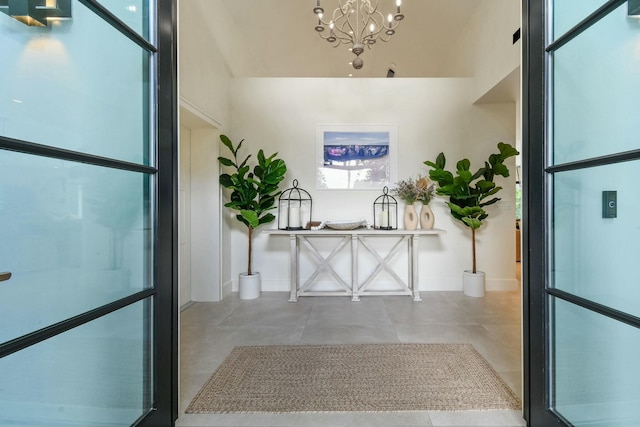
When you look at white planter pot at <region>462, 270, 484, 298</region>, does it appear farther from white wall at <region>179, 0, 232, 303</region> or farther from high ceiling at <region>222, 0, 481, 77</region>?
high ceiling at <region>222, 0, 481, 77</region>

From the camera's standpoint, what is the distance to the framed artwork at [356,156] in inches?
153

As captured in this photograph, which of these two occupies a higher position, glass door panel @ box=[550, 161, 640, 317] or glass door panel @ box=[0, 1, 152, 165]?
glass door panel @ box=[0, 1, 152, 165]

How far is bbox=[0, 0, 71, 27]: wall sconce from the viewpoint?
2.80 ft

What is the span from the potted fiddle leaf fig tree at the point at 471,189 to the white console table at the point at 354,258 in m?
0.40

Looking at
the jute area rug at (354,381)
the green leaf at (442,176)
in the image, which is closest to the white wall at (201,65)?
the jute area rug at (354,381)

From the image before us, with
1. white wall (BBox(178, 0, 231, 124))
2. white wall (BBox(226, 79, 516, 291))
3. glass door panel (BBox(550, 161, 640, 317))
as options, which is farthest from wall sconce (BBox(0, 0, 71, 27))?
white wall (BBox(226, 79, 516, 291))

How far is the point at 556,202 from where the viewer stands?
133cm

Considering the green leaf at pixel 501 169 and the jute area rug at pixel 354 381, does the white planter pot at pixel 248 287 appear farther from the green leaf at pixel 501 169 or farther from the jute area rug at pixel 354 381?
the green leaf at pixel 501 169

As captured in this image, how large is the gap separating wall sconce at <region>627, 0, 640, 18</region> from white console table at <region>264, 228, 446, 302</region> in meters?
2.58

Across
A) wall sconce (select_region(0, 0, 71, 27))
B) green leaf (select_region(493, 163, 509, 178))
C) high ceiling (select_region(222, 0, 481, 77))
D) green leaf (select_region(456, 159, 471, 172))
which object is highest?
high ceiling (select_region(222, 0, 481, 77))

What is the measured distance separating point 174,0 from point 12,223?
1237mm

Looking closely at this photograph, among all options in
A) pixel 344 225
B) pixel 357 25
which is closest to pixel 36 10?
pixel 357 25

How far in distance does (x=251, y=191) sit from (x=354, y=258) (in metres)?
1.47

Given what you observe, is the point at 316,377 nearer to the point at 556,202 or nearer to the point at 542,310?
the point at 542,310
